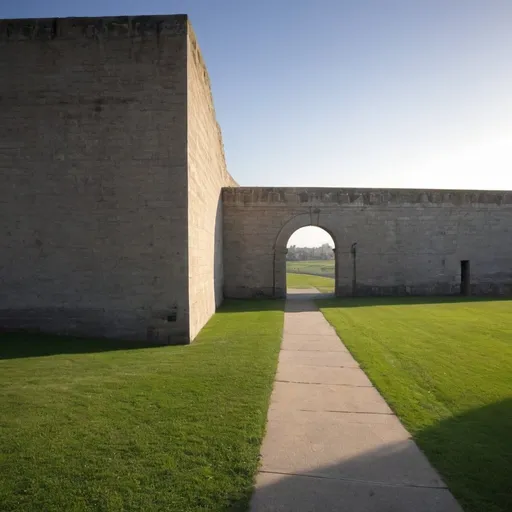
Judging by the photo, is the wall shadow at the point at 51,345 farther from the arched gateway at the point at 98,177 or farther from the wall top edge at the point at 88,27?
the wall top edge at the point at 88,27

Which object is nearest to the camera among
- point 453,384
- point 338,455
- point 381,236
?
point 338,455

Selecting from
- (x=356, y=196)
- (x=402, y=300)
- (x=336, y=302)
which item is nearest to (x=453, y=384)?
(x=336, y=302)

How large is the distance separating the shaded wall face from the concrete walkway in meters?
3.69

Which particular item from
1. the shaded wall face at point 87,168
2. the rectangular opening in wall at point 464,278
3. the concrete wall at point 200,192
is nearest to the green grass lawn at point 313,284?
the rectangular opening in wall at point 464,278

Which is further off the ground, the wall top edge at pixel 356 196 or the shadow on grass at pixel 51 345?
the wall top edge at pixel 356 196

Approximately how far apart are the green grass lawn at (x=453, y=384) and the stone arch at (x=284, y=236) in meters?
4.10

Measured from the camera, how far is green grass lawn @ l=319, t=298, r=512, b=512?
9.20 ft

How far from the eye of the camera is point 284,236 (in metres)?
14.2

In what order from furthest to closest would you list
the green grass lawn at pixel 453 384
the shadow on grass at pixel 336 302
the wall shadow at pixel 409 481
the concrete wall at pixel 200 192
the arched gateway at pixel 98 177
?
the shadow on grass at pixel 336 302
the concrete wall at pixel 200 192
the arched gateway at pixel 98 177
the green grass lawn at pixel 453 384
the wall shadow at pixel 409 481

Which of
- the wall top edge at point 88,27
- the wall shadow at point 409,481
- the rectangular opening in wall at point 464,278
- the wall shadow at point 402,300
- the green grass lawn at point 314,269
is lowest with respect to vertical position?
the green grass lawn at point 314,269

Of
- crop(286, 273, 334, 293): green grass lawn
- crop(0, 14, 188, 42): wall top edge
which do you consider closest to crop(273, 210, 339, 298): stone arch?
crop(286, 273, 334, 293): green grass lawn

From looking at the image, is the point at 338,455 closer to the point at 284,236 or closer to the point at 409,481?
the point at 409,481

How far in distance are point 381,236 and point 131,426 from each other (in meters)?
12.9

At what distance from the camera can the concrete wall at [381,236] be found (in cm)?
1414
